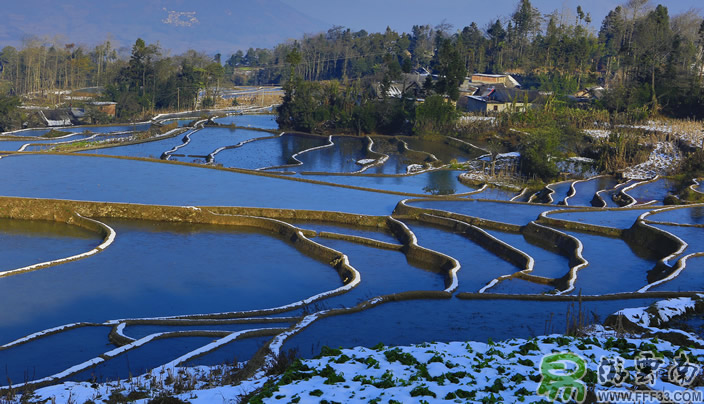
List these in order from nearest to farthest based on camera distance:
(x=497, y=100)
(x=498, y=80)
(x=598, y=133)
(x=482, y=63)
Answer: (x=598, y=133) < (x=497, y=100) < (x=498, y=80) < (x=482, y=63)

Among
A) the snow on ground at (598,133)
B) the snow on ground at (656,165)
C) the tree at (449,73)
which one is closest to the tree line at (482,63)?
the tree at (449,73)

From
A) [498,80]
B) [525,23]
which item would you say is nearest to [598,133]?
[498,80]

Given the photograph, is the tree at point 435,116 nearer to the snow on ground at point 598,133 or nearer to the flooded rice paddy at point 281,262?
the snow on ground at point 598,133

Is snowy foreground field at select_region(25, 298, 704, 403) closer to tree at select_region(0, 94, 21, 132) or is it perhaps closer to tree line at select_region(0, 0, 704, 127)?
tree line at select_region(0, 0, 704, 127)

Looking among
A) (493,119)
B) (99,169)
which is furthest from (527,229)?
(493,119)

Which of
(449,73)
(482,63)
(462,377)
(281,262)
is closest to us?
(462,377)

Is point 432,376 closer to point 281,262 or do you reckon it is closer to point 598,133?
point 281,262

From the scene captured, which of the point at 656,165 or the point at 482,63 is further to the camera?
the point at 482,63
